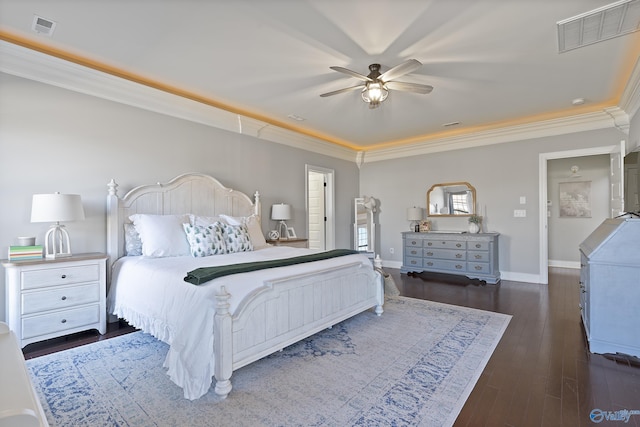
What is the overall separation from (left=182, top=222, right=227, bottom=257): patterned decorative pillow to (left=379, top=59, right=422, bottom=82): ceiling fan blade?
2339 mm

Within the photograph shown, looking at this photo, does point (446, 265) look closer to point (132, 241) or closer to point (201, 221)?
point (201, 221)

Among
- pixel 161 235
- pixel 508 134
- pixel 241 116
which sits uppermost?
pixel 241 116

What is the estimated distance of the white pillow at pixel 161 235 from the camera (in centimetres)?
312

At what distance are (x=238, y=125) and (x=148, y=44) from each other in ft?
6.17

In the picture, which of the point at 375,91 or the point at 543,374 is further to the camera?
the point at 375,91

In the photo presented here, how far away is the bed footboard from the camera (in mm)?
1917

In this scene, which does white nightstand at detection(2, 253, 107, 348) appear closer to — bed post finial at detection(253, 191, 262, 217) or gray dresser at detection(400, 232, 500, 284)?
bed post finial at detection(253, 191, 262, 217)

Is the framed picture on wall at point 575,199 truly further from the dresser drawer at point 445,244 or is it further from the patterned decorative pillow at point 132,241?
the patterned decorative pillow at point 132,241

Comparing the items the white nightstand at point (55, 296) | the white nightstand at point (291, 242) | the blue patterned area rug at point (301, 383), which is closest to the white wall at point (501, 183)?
the white nightstand at point (291, 242)

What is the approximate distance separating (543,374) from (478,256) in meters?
3.10

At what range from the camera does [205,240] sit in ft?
10.6

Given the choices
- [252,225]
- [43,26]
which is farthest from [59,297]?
[43,26]

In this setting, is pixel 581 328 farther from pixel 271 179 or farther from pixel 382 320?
pixel 271 179

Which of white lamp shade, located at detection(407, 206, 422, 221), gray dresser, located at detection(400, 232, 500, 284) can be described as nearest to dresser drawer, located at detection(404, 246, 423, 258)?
gray dresser, located at detection(400, 232, 500, 284)
